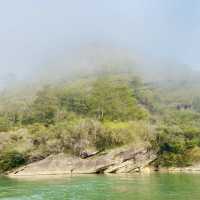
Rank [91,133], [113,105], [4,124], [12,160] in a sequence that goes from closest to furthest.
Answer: [12,160] < [91,133] < [4,124] < [113,105]

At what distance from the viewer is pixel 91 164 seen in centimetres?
11038

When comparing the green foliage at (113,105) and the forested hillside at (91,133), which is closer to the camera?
the forested hillside at (91,133)

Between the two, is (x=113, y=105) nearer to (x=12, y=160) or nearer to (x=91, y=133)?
(x=91, y=133)

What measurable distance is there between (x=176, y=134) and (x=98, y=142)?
21.0 metres

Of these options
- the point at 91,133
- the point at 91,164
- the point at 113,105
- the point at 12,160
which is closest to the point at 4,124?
the point at 12,160

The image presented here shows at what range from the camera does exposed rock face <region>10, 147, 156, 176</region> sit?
110 m

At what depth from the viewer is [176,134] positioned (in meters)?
121

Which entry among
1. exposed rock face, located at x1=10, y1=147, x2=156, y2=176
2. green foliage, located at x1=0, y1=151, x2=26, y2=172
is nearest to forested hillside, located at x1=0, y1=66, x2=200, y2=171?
green foliage, located at x1=0, y1=151, x2=26, y2=172

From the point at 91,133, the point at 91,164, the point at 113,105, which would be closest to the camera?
the point at 91,164

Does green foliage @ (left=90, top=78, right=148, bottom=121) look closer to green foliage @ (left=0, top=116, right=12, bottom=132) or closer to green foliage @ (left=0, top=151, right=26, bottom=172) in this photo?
green foliage @ (left=0, top=116, right=12, bottom=132)

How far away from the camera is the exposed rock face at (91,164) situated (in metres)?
110

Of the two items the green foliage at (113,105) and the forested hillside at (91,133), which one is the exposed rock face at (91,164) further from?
the green foliage at (113,105)

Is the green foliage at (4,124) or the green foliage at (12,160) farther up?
the green foliage at (4,124)

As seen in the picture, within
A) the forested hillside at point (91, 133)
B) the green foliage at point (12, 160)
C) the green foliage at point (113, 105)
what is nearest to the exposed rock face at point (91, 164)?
the forested hillside at point (91, 133)
